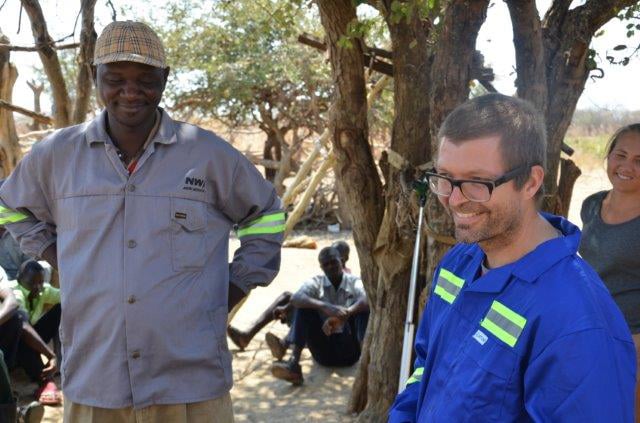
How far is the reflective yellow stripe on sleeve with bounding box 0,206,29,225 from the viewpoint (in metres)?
2.78

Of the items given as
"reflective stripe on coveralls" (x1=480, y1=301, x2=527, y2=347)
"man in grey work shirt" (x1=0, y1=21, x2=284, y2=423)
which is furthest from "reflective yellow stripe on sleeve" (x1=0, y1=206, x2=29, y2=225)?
"reflective stripe on coveralls" (x1=480, y1=301, x2=527, y2=347)

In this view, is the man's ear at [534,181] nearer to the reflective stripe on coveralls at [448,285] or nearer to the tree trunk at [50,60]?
the reflective stripe on coveralls at [448,285]

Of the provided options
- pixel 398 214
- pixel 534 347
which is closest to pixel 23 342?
pixel 398 214

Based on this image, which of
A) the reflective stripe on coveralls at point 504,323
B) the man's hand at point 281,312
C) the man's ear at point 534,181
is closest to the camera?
the reflective stripe on coveralls at point 504,323

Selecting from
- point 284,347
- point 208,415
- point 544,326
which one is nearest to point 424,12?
point 208,415

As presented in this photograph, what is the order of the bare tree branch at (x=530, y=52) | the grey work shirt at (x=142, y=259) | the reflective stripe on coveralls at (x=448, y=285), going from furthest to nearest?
1. the bare tree branch at (x=530, y=52)
2. the grey work shirt at (x=142, y=259)
3. the reflective stripe on coveralls at (x=448, y=285)

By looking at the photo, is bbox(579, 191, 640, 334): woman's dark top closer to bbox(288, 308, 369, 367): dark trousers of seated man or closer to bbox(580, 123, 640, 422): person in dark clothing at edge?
bbox(580, 123, 640, 422): person in dark clothing at edge

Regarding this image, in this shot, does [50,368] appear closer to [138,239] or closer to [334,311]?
[334,311]

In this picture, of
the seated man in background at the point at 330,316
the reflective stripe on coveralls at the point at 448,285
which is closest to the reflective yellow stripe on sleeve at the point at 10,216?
the reflective stripe on coveralls at the point at 448,285

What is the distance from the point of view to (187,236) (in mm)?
2572

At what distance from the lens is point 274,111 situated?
57.4 ft

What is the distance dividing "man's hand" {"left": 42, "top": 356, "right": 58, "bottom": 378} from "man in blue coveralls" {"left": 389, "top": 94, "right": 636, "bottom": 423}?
4.74m

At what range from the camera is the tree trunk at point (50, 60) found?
4941 millimetres

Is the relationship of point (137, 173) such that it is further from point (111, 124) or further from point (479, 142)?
point (479, 142)
